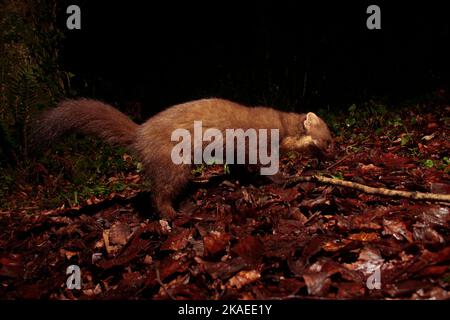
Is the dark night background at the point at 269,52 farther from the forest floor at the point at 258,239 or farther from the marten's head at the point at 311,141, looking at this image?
the forest floor at the point at 258,239

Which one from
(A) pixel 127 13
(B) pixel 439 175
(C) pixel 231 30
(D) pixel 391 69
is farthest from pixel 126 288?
(D) pixel 391 69

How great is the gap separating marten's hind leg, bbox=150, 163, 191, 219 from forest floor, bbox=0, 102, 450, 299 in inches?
6.6

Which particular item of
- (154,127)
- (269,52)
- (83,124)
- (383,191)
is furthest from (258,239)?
(269,52)

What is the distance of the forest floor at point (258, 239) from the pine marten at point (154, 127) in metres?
0.36

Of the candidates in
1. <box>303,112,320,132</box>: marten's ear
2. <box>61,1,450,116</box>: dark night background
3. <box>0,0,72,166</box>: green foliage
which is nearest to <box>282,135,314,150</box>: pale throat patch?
<box>303,112,320,132</box>: marten's ear

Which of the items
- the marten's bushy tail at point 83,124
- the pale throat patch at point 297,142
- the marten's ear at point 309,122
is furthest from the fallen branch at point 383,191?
the marten's bushy tail at point 83,124

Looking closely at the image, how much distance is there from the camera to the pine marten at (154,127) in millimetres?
4059

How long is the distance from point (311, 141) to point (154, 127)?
206 cm

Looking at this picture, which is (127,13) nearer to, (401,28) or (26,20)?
(26,20)

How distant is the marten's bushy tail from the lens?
4031mm

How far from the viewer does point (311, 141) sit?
4977 millimetres

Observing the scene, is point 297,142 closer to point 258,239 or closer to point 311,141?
point 311,141
